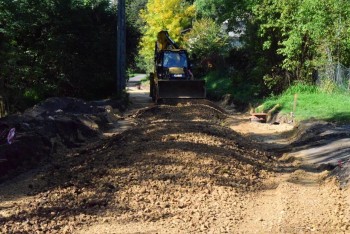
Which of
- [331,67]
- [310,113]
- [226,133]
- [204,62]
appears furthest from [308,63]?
[204,62]

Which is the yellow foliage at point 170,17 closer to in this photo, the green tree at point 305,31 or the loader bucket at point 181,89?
the green tree at point 305,31

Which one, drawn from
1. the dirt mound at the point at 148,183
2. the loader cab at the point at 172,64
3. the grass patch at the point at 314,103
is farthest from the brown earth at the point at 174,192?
the loader cab at the point at 172,64

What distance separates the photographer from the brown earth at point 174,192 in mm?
6031

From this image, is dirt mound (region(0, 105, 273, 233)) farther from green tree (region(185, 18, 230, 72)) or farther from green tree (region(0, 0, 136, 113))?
green tree (region(185, 18, 230, 72))

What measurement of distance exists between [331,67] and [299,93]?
1669mm

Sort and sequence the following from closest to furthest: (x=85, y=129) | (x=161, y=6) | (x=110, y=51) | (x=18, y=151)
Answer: (x=18, y=151)
(x=85, y=129)
(x=110, y=51)
(x=161, y=6)

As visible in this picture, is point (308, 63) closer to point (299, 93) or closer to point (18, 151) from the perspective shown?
point (299, 93)

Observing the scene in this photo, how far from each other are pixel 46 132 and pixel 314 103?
1053 cm

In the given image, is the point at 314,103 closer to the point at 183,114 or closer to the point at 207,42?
the point at 183,114

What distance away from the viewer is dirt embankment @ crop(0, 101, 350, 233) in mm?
6031

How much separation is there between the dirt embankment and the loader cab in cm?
1233

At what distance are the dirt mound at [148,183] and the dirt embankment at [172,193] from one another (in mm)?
14

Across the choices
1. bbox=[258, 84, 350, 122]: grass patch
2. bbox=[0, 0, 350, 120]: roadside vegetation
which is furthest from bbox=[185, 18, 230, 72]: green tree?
bbox=[258, 84, 350, 122]: grass patch

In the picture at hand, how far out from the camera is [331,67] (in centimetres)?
1975
